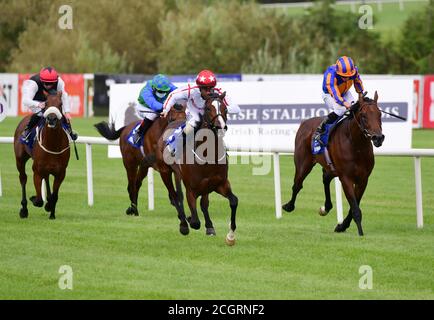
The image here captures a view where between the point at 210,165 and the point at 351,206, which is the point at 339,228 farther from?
the point at 210,165

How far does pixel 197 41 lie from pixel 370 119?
3760 centimetres

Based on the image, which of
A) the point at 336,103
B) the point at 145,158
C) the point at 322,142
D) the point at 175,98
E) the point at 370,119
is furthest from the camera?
the point at 145,158

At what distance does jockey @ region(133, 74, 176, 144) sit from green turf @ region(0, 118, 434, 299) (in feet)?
3.91

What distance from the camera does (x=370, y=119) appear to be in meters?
10.5

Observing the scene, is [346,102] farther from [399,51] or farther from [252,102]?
[399,51]

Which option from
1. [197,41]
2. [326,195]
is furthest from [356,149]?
[197,41]

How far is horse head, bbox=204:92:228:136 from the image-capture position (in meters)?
9.55

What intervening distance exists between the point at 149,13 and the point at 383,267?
44.9 meters

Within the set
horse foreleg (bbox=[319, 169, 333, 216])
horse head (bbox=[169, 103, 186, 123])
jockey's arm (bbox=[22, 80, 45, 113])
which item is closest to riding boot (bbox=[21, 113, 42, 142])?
jockey's arm (bbox=[22, 80, 45, 113])

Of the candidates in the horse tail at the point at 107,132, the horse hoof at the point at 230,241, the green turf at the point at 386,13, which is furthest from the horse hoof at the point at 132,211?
the green turf at the point at 386,13

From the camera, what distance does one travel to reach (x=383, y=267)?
865 centimetres

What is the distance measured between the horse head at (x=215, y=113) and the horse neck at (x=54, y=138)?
120 inches

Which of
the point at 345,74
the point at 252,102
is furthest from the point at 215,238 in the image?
the point at 252,102
